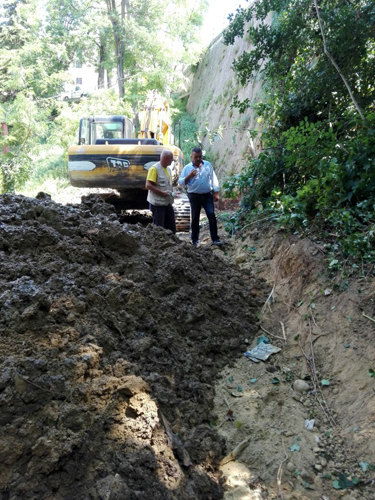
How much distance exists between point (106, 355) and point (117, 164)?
667 cm

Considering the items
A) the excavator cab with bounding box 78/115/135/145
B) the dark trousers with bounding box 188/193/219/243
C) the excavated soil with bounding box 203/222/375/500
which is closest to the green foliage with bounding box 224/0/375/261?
the excavated soil with bounding box 203/222/375/500

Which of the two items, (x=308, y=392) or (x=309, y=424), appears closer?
(x=309, y=424)

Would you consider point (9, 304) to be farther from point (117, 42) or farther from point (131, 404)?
point (117, 42)

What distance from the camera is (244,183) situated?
6742mm

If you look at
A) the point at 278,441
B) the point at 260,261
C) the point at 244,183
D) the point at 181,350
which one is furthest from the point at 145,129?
the point at 278,441

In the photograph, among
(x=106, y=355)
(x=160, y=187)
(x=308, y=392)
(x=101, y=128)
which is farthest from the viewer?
(x=101, y=128)

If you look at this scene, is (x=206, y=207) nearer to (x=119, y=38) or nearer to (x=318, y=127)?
(x=318, y=127)

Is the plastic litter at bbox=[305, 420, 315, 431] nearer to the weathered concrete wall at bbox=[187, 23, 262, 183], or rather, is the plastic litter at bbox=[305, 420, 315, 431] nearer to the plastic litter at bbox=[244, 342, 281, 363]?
the plastic litter at bbox=[244, 342, 281, 363]

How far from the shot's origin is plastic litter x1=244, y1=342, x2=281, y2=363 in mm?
3580

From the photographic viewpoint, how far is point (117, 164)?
888 centimetres

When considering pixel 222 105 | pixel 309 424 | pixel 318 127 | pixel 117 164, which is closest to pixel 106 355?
pixel 309 424

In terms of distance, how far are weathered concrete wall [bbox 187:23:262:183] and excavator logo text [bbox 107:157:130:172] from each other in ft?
16.0

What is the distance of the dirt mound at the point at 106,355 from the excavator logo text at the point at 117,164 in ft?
14.2

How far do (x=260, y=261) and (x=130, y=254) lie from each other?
5.68 ft
